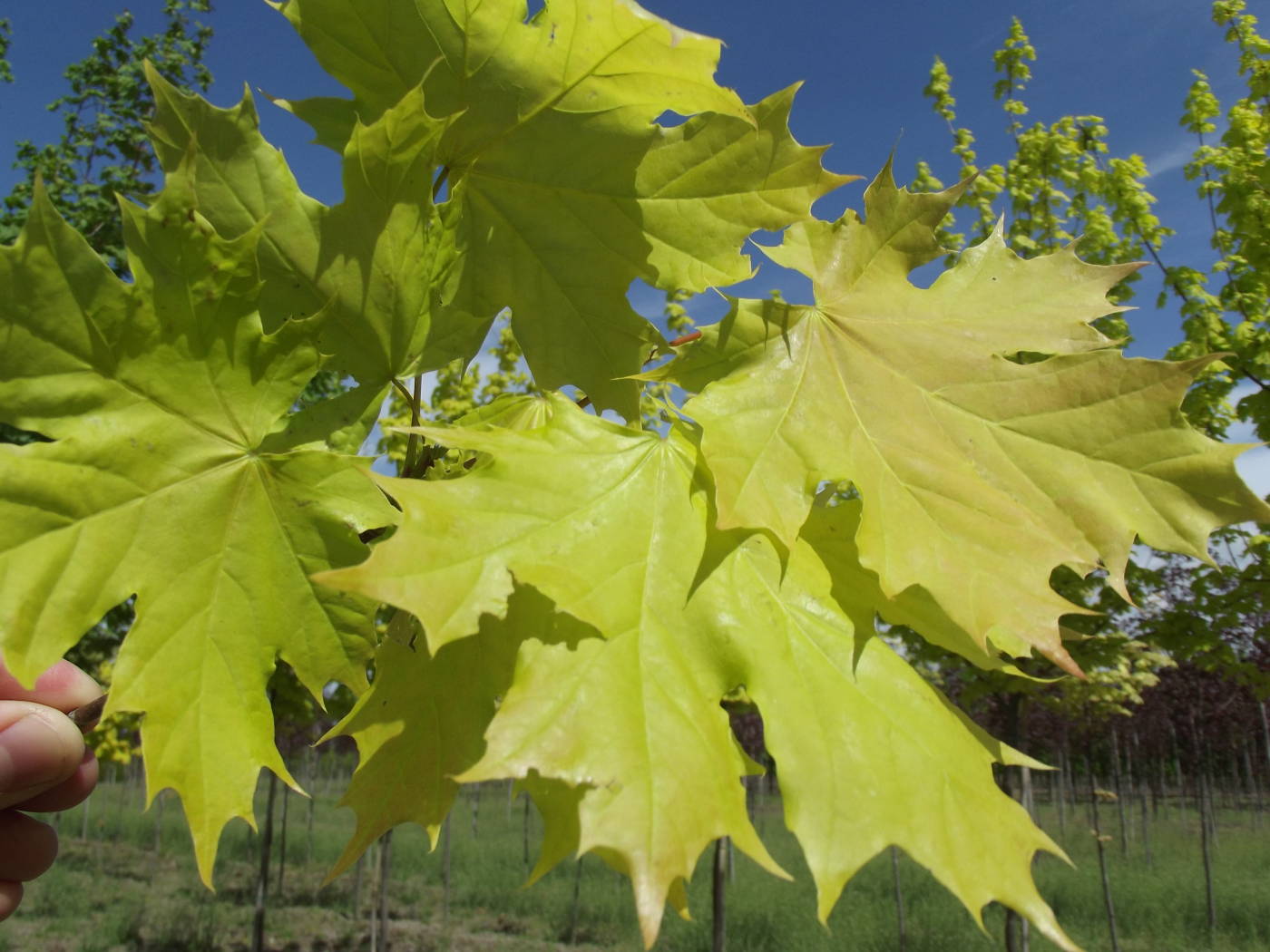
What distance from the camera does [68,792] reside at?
89 centimetres

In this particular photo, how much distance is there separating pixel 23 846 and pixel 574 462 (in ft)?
2.62

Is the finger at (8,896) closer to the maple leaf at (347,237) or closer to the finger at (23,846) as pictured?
the finger at (23,846)

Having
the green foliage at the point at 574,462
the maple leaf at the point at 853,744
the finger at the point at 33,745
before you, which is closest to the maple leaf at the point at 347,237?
the green foliage at the point at 574,462

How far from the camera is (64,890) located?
471 inches

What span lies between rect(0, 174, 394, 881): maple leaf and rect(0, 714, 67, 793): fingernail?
280 millimetres

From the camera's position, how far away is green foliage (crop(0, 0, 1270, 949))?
47 cm

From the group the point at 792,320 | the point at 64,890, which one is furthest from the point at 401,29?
the point at 64,890

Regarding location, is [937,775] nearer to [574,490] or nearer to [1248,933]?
[574,490]

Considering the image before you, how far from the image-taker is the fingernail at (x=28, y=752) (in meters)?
0.73

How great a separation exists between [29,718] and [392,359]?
0.47 meters

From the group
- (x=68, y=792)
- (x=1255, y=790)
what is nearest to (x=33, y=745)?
(x=68, y=792)

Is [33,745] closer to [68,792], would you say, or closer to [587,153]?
[68,792]

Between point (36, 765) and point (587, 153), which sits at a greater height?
point (587, 153)

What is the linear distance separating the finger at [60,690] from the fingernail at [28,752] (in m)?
0.17
